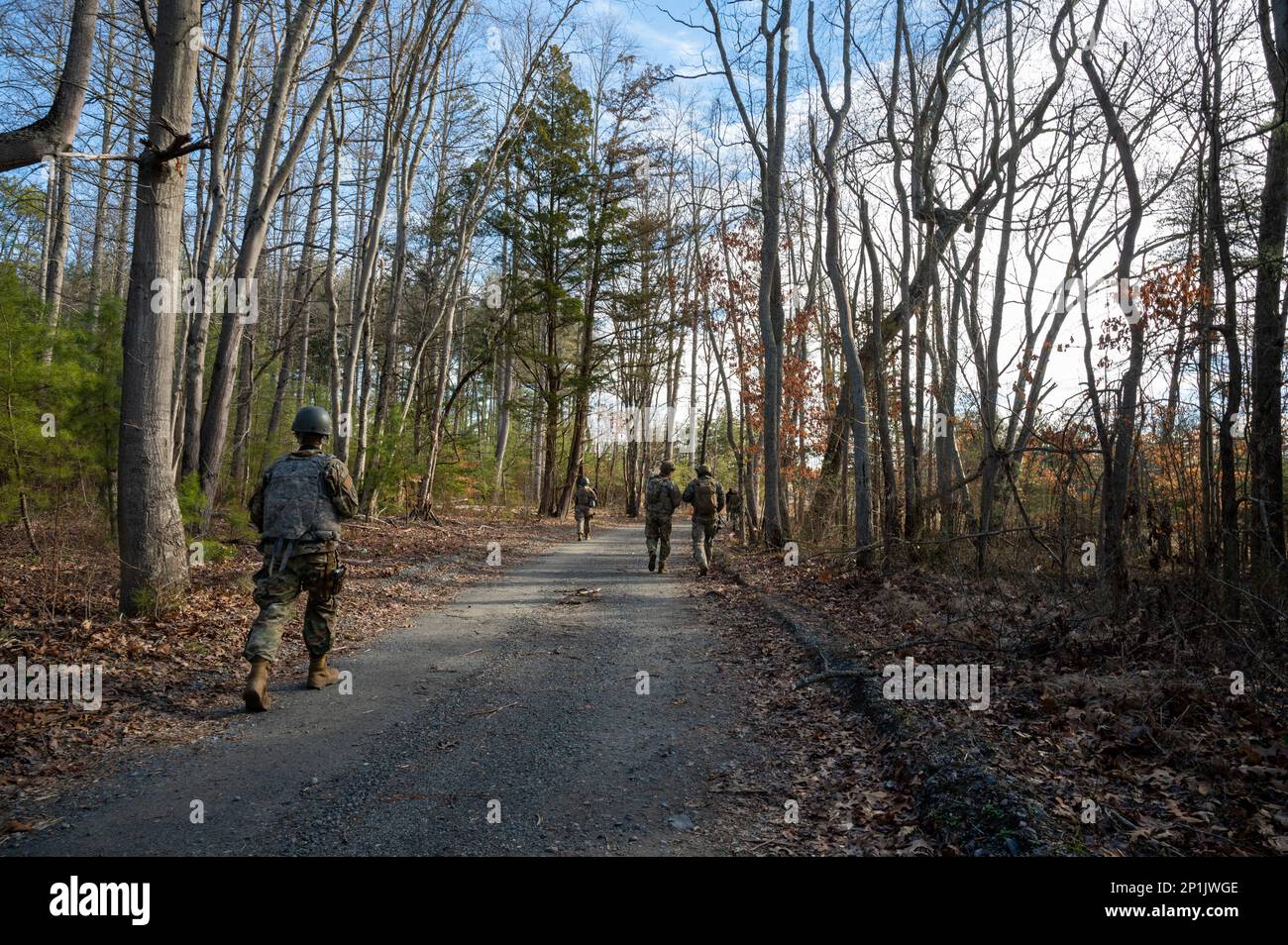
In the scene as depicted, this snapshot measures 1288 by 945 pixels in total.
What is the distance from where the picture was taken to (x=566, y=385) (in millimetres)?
28578

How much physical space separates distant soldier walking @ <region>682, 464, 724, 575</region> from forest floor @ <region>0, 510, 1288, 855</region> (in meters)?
5.45

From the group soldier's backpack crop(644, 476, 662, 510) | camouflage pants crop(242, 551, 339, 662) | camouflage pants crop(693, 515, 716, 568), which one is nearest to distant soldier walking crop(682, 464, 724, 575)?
camouflage pants crop(693, 515, 716, 568)

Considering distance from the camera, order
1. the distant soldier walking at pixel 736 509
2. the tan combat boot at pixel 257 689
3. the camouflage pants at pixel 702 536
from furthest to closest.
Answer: the distant soldier walking at pixel 736 509 → the camouflage pants at pixel 702 536 → the tan combat boot at pixel 257 689

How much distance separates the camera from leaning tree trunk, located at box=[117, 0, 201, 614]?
6.84 m

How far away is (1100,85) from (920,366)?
7887 millimetres

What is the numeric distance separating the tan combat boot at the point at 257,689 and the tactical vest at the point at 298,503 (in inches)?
39.3

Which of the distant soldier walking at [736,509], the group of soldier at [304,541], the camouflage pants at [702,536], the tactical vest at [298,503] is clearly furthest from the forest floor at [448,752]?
the distant soldier walking at [736,509]

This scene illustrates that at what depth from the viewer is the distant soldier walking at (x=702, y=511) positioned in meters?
14.4

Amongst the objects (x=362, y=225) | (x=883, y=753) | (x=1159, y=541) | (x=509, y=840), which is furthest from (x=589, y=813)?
(x=362, y=225)

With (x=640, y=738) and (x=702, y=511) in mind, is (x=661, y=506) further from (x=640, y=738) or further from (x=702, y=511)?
(x=640, y=738)

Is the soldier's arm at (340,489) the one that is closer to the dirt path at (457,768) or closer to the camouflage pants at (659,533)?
the dirt path at (457,768)

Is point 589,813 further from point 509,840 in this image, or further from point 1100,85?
point 1100,85

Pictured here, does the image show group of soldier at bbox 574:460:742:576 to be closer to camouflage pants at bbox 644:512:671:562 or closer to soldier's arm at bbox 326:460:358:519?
camouflage pants at bbox 644:512:671:562

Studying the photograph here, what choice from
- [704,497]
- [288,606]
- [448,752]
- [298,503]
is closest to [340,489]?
[298,503]
